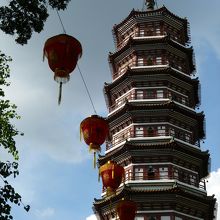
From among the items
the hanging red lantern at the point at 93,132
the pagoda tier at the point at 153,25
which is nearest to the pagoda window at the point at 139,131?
the pagoda tier at the point at 153,25

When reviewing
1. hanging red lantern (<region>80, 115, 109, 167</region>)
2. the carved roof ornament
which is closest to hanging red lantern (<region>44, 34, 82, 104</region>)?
hanging red lantern (<region>80, 115, 109, 167</region>)

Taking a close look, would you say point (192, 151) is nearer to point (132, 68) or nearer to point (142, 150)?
point (142, 150)

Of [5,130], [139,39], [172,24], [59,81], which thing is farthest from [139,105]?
[59,81]

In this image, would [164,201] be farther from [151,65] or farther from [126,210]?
[151,65]

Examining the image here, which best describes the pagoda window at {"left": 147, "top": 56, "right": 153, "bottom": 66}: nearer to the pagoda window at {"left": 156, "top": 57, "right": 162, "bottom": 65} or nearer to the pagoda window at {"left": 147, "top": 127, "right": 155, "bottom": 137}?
the pagoda window at {"left": 156, "top": 57, "right": 162, "bottom": 65}

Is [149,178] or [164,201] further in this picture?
[149,178]

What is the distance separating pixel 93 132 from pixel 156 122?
13640 mm

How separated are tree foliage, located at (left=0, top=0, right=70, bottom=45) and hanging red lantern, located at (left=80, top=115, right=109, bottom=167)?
14.5 ft

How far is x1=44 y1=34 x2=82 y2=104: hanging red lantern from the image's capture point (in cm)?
987

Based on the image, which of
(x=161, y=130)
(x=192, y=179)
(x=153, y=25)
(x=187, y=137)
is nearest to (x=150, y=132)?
(x=161, y=130)

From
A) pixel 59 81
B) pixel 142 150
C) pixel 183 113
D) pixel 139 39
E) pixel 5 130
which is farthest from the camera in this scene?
pixel 139 39

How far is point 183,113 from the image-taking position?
2723 centimetres

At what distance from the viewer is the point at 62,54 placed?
32.4 feet

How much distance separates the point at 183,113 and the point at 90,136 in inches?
581
